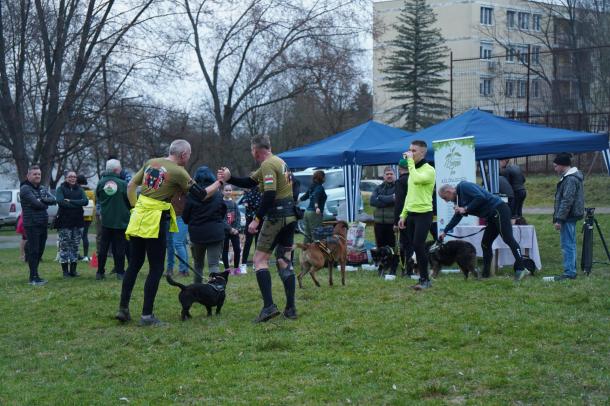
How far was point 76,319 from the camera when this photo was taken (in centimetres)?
875

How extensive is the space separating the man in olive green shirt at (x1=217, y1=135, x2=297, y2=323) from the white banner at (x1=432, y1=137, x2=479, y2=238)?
16.9ft

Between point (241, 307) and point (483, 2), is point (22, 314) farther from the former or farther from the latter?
point (483, 2)

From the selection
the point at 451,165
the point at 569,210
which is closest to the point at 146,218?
the point at 569,210

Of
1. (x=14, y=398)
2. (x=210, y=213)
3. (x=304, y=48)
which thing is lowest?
(x=14, y=398)

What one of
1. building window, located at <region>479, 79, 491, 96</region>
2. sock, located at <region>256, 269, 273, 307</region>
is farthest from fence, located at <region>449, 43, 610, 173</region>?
sock, located at <region>256, 269, 273, 307</region>

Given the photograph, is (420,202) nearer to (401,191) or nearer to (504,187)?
(401,191)

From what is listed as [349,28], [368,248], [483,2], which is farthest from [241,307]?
[483,2]

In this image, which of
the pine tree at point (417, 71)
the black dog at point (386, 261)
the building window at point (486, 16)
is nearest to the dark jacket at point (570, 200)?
the black dog at point (386, 261)

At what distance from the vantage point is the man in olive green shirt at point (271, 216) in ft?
25.1

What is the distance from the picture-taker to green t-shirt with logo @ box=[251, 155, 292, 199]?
764 centimetres

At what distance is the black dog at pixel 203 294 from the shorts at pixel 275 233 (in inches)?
34.9

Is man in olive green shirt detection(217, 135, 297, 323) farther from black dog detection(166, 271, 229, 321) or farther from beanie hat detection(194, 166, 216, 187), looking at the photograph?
beanie hat detection(194, 166, 216, 187)

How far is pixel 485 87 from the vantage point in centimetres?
3378

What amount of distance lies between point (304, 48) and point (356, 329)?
88.2 ft
